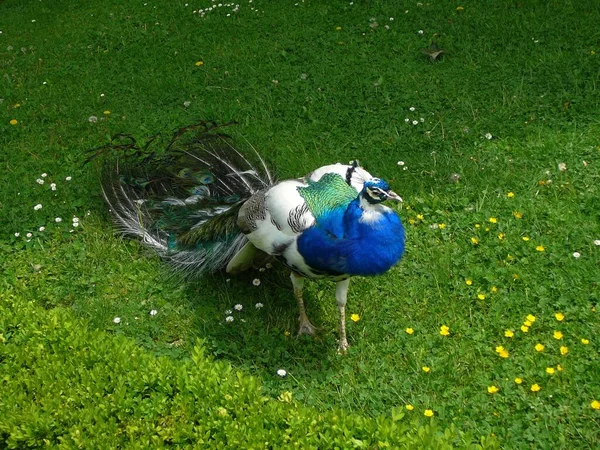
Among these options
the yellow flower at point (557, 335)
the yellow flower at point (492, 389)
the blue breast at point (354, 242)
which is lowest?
the yellow flower at point (557, 335)

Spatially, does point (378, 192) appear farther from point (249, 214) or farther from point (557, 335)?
point (557, 335)

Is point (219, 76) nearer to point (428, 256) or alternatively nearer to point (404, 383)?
point (428, 256)

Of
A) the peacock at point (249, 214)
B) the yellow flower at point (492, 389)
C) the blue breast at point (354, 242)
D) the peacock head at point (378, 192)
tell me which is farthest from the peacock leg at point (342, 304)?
the yellow flower at point (492, 389)

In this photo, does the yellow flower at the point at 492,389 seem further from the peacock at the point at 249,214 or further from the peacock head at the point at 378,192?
the peacock head at the point at 378,192

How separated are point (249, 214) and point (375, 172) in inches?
63.9

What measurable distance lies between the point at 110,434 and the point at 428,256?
7.26 ft

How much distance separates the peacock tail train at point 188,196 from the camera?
4395 millimetres

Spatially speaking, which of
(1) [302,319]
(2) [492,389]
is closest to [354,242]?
(1) [302,319]

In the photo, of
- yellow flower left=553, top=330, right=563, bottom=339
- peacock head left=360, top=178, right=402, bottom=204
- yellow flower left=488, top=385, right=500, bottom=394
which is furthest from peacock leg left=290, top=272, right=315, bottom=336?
yellow flower left=553, top=330, right=563, bottom=339

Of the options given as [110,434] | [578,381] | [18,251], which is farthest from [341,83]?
[110,434]

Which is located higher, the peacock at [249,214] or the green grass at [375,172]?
the peacock at [249,214]

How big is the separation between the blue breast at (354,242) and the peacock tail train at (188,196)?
84cm

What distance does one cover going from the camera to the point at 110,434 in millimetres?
3121

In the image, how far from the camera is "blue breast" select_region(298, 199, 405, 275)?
11.1 ft
